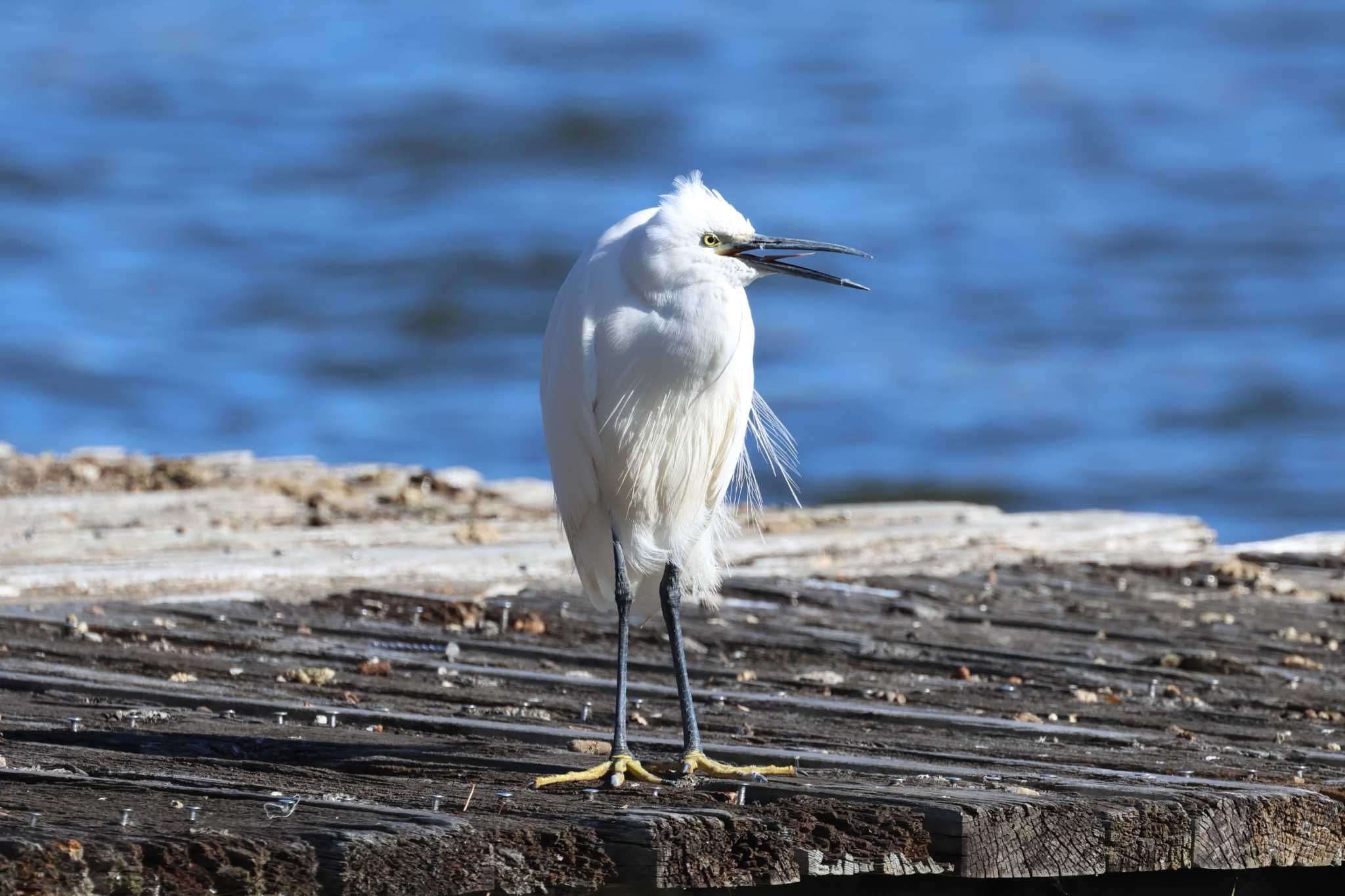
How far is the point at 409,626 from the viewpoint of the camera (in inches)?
178

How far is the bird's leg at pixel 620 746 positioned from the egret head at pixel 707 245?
57 centimetres

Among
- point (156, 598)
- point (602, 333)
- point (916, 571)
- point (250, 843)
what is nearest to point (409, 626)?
point (156, 598)

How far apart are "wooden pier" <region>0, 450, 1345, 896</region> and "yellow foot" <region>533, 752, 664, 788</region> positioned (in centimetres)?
6

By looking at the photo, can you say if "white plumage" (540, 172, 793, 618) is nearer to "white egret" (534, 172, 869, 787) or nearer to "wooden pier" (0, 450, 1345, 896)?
"white egret" (534, 172, 869, 787)

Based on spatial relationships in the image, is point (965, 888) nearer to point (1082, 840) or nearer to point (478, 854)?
point (1082, 840)

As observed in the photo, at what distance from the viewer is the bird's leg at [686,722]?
2.88 m

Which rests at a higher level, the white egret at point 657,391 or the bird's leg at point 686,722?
the white egret at point 657,391

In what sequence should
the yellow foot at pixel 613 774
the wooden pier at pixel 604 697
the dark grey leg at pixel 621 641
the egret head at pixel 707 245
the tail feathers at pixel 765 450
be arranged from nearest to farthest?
the wooden pier at pixel 604 697
the yellow foot at pixel 613 774
the dark grey leg at pixel 621 641
the egret head at pixel 707 245
the tail feathers at pixel 765 450

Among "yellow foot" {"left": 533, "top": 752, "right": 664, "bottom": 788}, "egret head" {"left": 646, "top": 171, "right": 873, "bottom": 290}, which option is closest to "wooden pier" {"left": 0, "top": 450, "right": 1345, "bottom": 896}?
"yellow foot" {"left": 533, "top": 752, "right": 664, "bottom": 788}

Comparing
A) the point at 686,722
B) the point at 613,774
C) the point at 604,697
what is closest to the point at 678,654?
the point at 686,722

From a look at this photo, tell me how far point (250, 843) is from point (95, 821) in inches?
9.2

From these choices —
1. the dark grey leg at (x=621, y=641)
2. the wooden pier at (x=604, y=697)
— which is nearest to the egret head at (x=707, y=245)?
the dark grey leg at (x=621, y=641)

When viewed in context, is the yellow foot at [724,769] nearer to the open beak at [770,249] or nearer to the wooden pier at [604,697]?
the wooden pier at [604,697]

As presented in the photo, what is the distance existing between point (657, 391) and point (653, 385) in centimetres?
2
